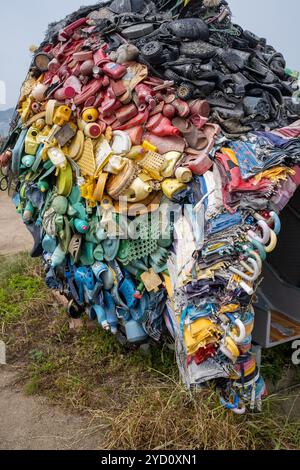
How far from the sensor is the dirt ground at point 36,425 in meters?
3.63

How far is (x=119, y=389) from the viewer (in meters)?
4.19

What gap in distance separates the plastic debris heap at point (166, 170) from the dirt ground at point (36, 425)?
0.84m

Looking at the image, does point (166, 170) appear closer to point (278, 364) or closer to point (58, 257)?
point (58, 257)

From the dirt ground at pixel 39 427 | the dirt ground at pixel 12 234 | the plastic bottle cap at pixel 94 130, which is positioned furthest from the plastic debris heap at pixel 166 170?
the dirt ground at pixel 12 234

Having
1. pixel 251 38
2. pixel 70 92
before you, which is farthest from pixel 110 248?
pixel 251 38

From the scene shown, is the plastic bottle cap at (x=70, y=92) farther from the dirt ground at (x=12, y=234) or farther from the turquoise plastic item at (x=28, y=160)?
the dirt ground at (x=12, y=234)

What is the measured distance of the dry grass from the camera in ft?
10.9

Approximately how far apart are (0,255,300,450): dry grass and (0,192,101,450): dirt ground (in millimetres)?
100

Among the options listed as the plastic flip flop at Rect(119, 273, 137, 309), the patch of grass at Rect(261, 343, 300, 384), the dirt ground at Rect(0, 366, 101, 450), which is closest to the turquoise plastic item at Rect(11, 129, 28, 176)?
the plastic flip flop at Rect(119, 273, 137, 309)

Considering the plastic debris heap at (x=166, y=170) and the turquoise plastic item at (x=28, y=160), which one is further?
the turquoise plastic item at (x=28, y=160)

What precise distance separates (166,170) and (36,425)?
2255 millimetres

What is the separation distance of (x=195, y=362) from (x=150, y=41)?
2564 mm

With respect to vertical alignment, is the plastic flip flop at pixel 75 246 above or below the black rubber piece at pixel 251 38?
below

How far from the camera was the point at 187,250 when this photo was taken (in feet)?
11.4
